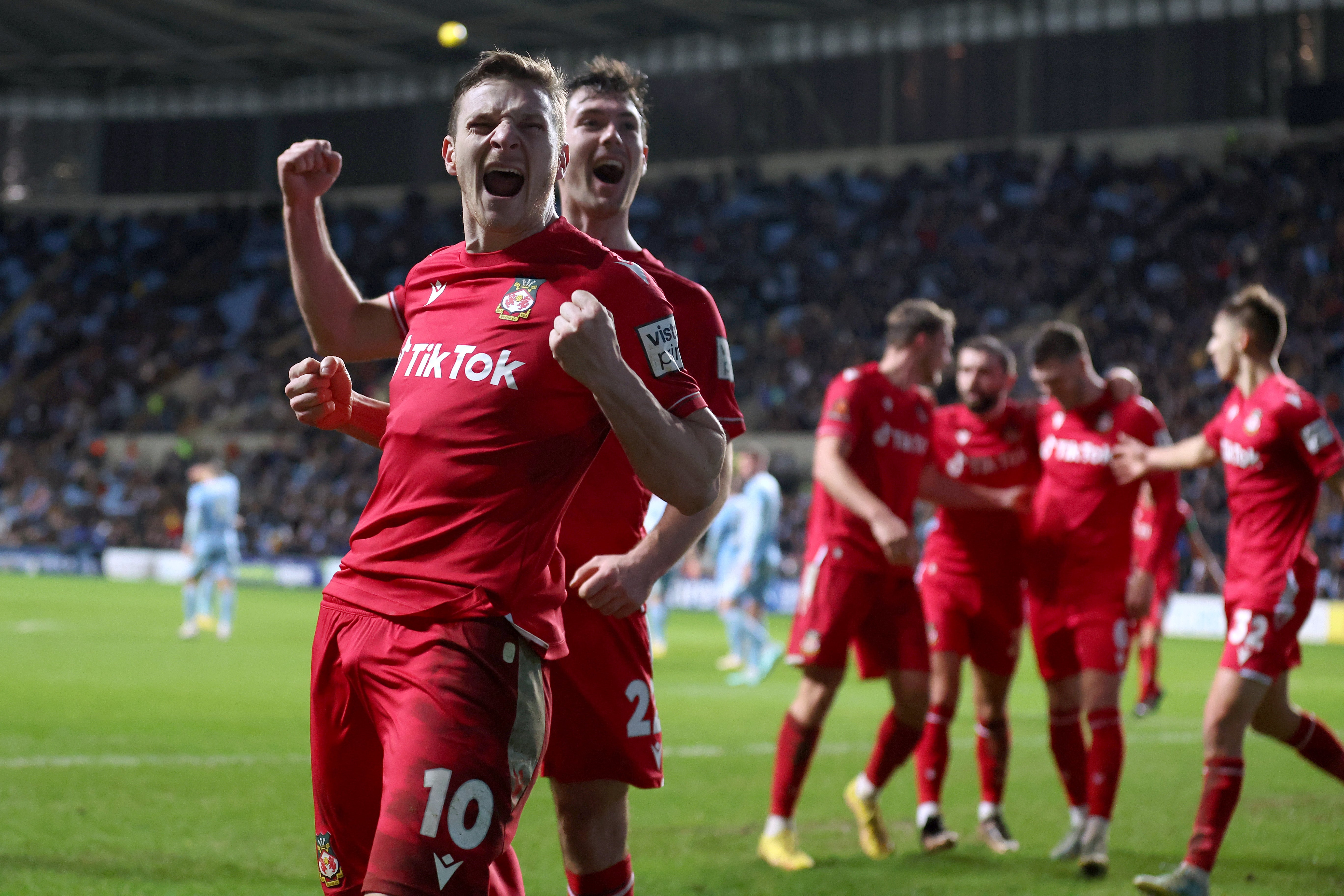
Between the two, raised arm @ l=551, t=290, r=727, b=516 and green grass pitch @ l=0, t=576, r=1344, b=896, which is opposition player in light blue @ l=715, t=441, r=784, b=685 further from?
raised arm @ l=551, t=290, r=727, b=516

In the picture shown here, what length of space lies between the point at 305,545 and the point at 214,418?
6706 millimetres

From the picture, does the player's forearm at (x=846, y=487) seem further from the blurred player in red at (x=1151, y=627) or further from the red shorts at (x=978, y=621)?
the blurred player in red at (x=1151, y=627)

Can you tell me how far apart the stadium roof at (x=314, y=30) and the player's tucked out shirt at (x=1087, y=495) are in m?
25.9

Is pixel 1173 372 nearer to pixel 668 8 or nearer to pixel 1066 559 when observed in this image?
pixel 668 8

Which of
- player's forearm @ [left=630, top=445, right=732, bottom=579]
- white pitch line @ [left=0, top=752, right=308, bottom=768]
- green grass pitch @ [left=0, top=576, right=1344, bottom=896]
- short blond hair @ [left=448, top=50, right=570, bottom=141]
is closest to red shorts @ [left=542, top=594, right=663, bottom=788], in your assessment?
player's forearm @ [left=630, top=445, right=732, bottom=579]

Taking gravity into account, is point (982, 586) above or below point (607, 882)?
above

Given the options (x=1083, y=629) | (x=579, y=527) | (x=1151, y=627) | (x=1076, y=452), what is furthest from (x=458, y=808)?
(x=1151, y=627)

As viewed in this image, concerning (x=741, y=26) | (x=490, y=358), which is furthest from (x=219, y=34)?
(x=490, y=358)

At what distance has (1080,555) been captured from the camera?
680 centimetres

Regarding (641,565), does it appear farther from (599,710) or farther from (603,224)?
(603,224)

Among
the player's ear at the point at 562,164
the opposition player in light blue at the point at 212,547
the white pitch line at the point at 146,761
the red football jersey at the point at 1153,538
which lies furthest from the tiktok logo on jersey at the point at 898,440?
the opposition player in light blue at the point at 212,547

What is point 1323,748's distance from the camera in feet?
20.2

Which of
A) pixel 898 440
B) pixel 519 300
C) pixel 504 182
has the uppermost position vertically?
pixel 504 182

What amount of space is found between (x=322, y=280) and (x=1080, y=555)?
4.47 m
